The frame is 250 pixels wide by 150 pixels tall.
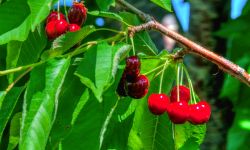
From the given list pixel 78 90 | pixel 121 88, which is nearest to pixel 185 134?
pixel 121 88

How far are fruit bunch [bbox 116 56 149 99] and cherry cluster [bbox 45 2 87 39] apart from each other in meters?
0.16

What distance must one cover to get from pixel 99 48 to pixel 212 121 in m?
1.08

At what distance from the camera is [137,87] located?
3.87 ft

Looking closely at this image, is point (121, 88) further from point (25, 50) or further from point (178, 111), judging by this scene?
point (25, 50)

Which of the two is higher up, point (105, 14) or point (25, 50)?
point (105, 14)

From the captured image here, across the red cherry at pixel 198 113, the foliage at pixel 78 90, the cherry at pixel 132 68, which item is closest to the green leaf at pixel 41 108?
the foliage at pixel 78 90

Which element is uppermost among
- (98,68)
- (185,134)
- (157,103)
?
(98,68)

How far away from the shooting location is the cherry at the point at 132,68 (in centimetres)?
116

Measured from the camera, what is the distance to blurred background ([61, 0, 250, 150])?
2.04 m

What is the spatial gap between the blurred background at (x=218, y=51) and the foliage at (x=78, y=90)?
2.11ft

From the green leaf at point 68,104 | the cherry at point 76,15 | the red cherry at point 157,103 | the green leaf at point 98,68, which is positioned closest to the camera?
the green leaf at point 98,68

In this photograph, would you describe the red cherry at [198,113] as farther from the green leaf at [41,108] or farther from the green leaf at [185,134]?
the green leaf at [41,108]

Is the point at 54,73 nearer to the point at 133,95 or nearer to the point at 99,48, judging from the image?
the point at 99,48

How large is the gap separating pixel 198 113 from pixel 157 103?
100 millimetres
